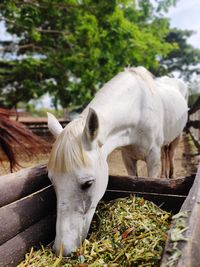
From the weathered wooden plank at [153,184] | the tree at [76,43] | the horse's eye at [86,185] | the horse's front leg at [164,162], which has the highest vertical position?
the tree at [76,43]

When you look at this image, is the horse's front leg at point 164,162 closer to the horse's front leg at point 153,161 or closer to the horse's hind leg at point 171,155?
the horse's hind leg at point 171,155

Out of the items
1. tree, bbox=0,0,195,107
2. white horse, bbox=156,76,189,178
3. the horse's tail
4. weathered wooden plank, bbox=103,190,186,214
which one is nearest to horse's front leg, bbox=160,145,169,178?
white horse, bbox=156,76,189,178

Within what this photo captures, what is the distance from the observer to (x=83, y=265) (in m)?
1.40

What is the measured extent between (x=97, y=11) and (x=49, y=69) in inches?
105

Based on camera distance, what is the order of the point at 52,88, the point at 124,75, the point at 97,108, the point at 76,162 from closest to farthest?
1. the point at 76,162
2. the point at 97,108
3. the point at 124,75
4. the point at 52,88

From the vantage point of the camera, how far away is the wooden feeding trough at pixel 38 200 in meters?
1.44

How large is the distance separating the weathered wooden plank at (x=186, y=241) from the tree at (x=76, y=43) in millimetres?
4850

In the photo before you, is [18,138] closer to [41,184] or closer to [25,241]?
[41,184]

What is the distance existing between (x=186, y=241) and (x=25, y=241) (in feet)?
3.41

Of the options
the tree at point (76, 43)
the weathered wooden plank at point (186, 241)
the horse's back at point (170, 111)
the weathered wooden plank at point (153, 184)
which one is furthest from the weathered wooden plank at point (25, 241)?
the tree at point (76, 43)

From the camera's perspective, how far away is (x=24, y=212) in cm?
162

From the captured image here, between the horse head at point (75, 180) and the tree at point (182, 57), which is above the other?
the tree at point (182, 57)

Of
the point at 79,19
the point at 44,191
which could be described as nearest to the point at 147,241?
the point at 44,191

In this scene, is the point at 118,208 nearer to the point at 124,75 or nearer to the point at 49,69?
the point at 124,75
